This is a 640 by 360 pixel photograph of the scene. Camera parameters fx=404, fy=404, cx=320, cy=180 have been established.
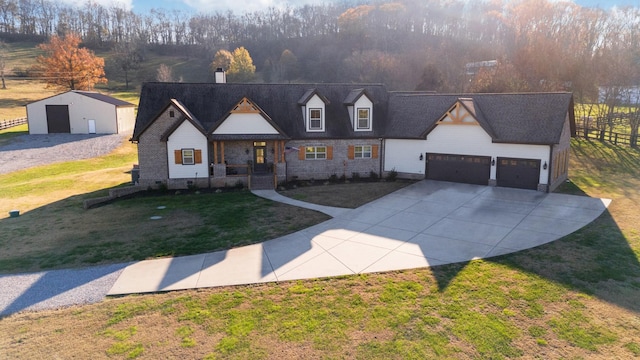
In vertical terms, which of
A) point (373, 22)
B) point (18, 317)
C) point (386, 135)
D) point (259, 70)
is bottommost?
point (18, 317)

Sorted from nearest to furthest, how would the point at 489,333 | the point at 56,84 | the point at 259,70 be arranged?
the point at 489,333, the point at 56,84, the point at 259,70

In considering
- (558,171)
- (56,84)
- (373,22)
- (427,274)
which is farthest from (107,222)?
(373,22)

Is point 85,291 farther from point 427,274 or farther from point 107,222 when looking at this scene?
point 427,274

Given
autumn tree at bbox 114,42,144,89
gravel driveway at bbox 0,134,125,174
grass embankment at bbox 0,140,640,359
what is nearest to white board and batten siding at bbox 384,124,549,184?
grass embankment at bbox 0,140,640,359

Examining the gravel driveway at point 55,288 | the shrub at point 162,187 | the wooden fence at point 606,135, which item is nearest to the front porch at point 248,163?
the shrub at point 162,187

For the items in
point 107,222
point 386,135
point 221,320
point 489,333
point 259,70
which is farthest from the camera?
point 259,70

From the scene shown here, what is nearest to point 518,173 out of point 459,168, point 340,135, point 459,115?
point 459,168

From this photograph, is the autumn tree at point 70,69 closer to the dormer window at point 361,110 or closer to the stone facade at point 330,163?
the stone facade at point 330,163
